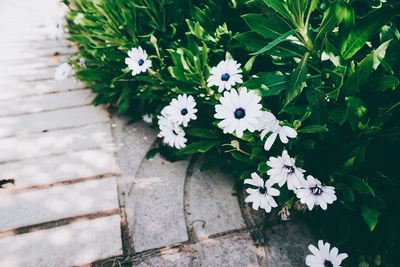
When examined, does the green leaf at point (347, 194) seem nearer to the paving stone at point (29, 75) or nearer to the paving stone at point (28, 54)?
the paving stone at point (29, 75)

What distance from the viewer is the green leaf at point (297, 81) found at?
119 centimetres

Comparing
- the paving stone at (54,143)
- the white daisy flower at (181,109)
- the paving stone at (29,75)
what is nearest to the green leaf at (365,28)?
the white daisy flower at (181,109)

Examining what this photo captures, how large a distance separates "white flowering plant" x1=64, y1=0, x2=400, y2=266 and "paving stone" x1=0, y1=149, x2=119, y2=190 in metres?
0.57

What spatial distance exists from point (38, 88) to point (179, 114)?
5.34 feet

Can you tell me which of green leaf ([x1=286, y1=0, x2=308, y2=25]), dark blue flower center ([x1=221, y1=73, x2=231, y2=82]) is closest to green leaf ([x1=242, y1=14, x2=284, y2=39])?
green leaf ([x1=286, y1=0, x2=308, y2=25])

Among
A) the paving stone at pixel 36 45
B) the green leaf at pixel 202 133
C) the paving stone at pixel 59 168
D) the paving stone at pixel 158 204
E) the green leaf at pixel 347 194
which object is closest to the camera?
the green leaf at pixel 347 194

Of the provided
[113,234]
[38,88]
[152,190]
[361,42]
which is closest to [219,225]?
[152,190]

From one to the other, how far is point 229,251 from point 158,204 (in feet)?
1.52

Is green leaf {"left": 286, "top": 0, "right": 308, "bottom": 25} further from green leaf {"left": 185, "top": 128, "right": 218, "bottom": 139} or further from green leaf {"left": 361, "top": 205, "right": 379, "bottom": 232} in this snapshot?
green leaf {"left": 361, "top": 205, "right": 379, "bottom": 232}

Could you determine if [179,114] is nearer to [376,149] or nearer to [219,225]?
[219,225]

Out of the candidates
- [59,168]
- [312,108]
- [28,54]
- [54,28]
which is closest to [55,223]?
[59,168]

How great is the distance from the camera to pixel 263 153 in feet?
4.64

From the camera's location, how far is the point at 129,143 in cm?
204

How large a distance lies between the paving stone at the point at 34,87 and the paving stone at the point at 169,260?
1.65 metres
